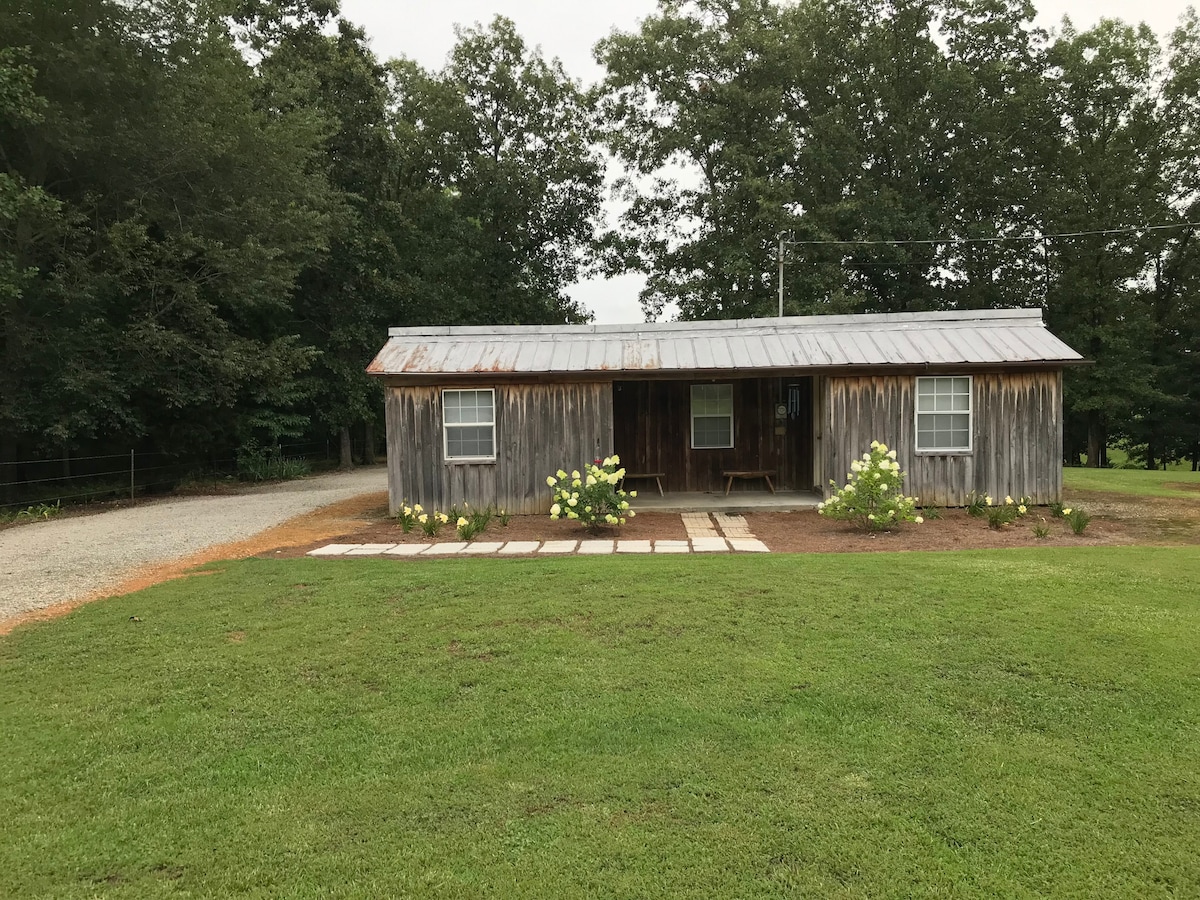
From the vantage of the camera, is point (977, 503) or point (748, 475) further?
point (748, 475)

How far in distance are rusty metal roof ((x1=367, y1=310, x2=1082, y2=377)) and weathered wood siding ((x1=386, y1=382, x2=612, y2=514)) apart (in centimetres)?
49

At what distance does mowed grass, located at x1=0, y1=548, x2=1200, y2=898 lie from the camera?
109 inches

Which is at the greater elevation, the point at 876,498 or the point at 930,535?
the point at 876,498

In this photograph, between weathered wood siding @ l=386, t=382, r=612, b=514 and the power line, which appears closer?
weathered wood siding @ l=386, t=382, r=612, b=514

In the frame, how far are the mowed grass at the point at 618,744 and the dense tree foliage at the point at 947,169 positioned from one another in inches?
845

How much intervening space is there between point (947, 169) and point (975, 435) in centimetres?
1989

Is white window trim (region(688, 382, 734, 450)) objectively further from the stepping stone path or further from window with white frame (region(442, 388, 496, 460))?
the stepping stone path

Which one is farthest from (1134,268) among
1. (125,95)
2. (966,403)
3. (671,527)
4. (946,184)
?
A: (125,95)

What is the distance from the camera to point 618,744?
3.73 meters

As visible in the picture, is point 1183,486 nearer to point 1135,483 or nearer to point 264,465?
point 1135,483

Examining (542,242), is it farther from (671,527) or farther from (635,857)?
(635,857)

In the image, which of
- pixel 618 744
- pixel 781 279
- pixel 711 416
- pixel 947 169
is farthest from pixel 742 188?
pixel 618 744

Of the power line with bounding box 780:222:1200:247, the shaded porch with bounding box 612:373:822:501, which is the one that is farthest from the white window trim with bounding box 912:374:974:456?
the power line with bounding box 780:222:1200:247

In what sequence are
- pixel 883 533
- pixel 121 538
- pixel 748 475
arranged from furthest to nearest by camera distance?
pixel 748 475 < pixel 121 538 < pixel 883 533
